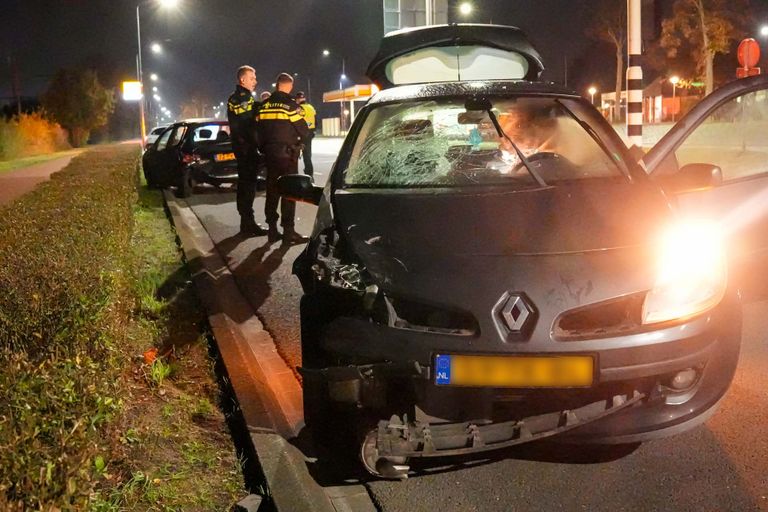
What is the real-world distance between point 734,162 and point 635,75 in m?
5.03

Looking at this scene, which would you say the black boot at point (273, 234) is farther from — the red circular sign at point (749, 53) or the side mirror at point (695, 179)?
the red circular sign at point (749, 53)

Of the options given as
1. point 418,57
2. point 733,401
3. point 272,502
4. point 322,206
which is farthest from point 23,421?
point 418,57

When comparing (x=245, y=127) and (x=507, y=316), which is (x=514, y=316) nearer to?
(x=507, y=316)

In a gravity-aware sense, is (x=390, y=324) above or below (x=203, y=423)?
above

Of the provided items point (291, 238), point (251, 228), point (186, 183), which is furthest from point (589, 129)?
point (186, 183)

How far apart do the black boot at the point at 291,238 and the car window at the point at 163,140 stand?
7.96 meters

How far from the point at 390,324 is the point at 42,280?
7.50 ft

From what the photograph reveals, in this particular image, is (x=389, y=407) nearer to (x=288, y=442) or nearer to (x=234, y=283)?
(x=288, y=442)

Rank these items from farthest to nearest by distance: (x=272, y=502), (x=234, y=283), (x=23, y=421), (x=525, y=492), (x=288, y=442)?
(x=234, y=283) < (x=288, y=442) < (x=525, y=492) < (x=272, y=502) < (x=23, y=421)

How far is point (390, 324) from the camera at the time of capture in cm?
299

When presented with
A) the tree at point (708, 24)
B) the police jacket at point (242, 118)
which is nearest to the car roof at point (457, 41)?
the police jacket at point (242, 118)

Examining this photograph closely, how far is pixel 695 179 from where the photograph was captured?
440 centimetres

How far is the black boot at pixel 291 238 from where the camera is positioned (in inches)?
346

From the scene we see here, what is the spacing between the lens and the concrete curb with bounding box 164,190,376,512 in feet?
10.0
